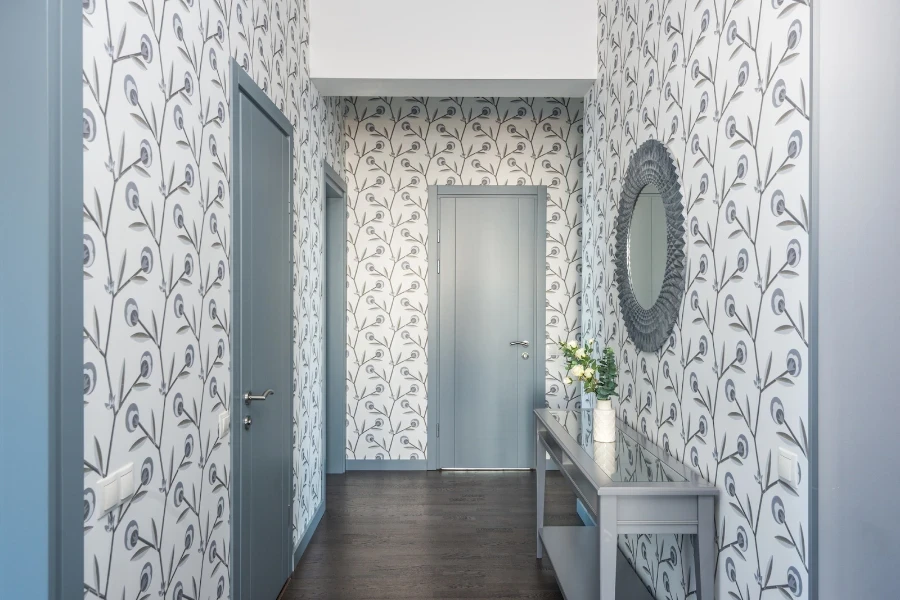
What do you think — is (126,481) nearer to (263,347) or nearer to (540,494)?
(263,347)

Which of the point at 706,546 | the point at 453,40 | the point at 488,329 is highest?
the point at 453,40

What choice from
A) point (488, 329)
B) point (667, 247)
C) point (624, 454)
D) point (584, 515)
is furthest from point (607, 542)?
point (488, 329)

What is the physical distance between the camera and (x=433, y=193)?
3996 mm

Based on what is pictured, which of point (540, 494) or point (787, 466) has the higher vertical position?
point (787, 466)

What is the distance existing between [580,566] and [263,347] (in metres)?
1.68

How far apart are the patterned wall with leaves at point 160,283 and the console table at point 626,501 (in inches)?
49.3

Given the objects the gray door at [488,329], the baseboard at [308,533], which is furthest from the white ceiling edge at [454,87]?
the baseboard at [308,533]

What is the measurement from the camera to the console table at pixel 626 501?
1.60 m

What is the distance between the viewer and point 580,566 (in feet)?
7.44

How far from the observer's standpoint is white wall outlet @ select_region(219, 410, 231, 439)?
1.75 meters

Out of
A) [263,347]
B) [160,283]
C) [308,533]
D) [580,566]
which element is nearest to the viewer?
[160,283]

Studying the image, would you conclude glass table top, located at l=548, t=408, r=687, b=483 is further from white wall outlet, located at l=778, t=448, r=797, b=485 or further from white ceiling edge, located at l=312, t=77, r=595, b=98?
white ceiling edge, located at l=312, t=77, r=595, b=98

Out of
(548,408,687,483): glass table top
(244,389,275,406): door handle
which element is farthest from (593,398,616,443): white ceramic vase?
(244,389,275,406): door handle
